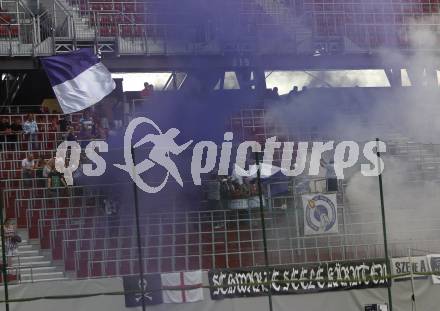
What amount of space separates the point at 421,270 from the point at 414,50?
8.51 m

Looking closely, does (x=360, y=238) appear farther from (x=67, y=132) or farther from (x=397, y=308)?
(x=67, y=132)

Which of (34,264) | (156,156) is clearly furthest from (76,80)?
(34,264)

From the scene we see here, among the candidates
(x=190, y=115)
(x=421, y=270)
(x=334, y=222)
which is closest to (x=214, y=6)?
(x=190, y=115)

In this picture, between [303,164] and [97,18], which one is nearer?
[303,164]

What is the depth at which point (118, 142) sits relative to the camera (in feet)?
57.2

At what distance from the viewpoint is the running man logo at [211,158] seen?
15867mm

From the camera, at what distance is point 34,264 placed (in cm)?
1404

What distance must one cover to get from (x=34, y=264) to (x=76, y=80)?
17.6 ft

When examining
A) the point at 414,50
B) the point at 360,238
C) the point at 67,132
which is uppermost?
the point at 414,50

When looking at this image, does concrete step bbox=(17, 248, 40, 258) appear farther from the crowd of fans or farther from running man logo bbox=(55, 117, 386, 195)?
the crowd of fans

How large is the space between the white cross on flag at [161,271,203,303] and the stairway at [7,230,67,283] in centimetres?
219

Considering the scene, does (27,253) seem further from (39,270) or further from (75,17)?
(75,17)

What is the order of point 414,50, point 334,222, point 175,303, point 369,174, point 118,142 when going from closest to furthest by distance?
1. point 175,303
2. point 334,222
3. point 369,174
4. point 118,142
5. point 414,50

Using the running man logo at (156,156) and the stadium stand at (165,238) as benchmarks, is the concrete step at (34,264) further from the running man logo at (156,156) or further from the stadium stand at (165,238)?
the running man logo at (156,156)
